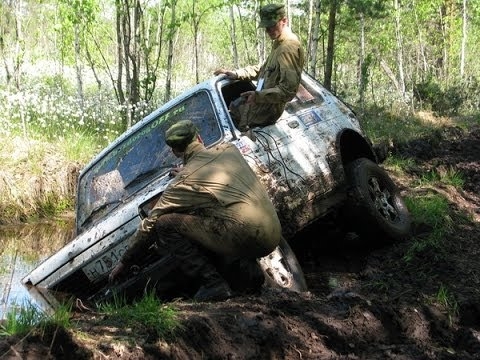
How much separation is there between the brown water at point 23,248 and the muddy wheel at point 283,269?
245 cm

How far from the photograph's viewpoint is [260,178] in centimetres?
519

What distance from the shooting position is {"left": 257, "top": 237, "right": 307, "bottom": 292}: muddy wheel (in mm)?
4871

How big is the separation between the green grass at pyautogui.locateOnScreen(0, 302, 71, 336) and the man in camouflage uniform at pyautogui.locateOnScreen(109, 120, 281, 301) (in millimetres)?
780

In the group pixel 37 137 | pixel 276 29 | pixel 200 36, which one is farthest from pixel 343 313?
pixel 200 36

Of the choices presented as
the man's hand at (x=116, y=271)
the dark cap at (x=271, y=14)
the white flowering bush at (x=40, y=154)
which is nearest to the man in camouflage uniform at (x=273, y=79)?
the dark cap at (x=271, y=14)

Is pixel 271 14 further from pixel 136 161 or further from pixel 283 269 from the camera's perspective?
pixel 283 269

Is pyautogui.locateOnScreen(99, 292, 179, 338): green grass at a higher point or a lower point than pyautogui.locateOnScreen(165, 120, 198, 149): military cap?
lower

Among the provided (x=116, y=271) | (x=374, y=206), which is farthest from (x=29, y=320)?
(x=374, y=206)

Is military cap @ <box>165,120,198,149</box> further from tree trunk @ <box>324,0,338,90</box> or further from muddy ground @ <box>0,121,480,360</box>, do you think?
tree trunk @ <box>324,0,338,90</box>

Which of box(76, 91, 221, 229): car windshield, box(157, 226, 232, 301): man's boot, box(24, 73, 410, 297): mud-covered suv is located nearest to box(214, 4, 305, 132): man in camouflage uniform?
box(24, 73, 410, 297): mud-covered suv

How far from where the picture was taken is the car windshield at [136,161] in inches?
208

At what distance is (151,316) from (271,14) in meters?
3.27

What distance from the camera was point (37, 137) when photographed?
1141 cm

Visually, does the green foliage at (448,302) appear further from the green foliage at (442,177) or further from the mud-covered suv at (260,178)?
the green foliage at (442,177)
